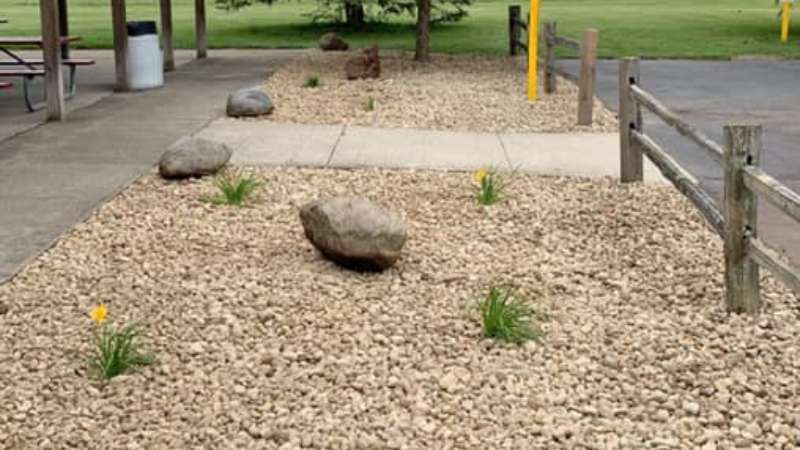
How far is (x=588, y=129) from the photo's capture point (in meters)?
12.6

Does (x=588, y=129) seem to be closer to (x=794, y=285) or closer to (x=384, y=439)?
(x=794, y=285)

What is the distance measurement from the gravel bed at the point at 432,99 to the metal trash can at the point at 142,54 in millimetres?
1620

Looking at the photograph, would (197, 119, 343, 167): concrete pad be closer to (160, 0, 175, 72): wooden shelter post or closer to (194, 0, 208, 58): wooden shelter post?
(160, 0, 175, 72): wooden shelter post

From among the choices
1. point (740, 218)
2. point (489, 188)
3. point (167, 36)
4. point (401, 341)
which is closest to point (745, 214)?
point (740, 218)

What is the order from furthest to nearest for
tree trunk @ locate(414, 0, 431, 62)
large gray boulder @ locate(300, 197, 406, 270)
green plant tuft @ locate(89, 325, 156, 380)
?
tree trunk @ locate(414, 0, 431, 62) → large gray boulder @ locate(300, 197, 406, 270) → green plant tuft @ locate(89, 325, 156, 380)

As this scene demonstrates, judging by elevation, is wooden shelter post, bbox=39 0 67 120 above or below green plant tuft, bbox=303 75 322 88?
above

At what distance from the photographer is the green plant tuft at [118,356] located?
517cm

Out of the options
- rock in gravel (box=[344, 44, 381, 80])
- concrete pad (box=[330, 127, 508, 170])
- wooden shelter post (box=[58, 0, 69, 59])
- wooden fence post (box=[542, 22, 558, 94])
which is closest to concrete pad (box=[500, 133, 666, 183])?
concrete pad (box=[330, 127, 508, 170])

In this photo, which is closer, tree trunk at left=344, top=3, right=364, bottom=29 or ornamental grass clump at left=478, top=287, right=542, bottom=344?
ornamental grass clump at left=478, top=287, right=542, bottom=344

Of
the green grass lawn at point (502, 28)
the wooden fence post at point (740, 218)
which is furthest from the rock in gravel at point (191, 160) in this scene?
the green grass lawn at point (502, 28)

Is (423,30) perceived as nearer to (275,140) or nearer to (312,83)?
(312,83)

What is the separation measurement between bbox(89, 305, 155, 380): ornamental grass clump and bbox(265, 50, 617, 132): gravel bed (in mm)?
7656

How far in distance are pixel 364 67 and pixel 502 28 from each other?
1245cm

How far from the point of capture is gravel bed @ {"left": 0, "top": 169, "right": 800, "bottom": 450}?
15.5ft
